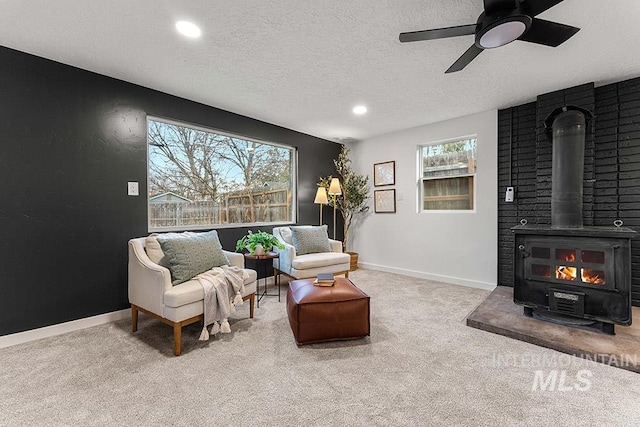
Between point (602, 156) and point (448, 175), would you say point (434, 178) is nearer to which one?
point (448, 175)

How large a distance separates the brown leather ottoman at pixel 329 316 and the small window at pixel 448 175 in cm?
266

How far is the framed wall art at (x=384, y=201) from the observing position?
4.77 metres

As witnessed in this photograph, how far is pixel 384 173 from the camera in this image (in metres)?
4.88

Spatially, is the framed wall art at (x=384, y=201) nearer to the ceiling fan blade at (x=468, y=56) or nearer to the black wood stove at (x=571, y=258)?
the black wood stove at (x=571, y=258)

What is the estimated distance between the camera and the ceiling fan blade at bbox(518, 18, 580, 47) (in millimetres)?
1678

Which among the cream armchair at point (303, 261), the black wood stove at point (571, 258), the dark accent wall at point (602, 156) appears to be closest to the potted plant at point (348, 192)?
the cream armchair at point (303, 261)

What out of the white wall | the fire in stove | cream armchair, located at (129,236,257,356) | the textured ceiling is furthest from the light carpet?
the textured ceiling

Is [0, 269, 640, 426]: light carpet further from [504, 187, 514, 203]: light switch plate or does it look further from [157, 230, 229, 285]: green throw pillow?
[504, 187, 514, 203]: light switch plate

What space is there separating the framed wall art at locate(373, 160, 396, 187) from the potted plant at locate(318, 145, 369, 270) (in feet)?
0.63

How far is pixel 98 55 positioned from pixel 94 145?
2.59ft

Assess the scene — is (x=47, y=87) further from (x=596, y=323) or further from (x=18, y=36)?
(x=596, y=323)

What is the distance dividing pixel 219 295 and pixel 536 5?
2.85 m

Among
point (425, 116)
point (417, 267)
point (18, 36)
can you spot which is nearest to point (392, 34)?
point (425, 116)

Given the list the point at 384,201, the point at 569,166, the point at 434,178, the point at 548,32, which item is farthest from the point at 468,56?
the point at 384,201
